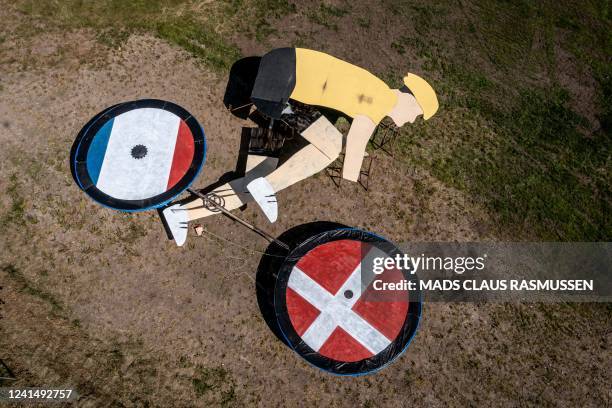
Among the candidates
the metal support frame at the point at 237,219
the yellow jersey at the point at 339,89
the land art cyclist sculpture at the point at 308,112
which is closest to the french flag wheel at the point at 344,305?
the metal support frame at the point at 237,219

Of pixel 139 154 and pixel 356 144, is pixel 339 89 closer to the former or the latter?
pixel 356 144

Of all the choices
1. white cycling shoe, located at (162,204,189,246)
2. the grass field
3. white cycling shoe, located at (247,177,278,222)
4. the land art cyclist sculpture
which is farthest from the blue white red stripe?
white cycling shoe, located at (247,177,278,222)

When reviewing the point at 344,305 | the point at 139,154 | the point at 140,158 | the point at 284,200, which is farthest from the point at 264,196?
the point at 139,154

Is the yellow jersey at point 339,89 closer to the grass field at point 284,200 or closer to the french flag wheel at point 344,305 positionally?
the grass field at point 284,200

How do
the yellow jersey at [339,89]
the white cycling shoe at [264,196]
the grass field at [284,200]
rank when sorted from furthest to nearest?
the yellow jersey at [339,89] → the white cycling shoe at [264,196] → the grass field at [284,200]

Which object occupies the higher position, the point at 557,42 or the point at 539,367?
the point at 557,42

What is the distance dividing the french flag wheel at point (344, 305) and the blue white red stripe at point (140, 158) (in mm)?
5749

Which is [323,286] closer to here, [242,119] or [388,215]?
[388,215]

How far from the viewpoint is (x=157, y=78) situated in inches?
699

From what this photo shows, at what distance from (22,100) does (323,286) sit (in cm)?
1469

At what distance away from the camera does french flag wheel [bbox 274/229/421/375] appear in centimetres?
1342

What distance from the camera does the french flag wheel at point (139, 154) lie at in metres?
14.8

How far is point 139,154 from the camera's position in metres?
15.3

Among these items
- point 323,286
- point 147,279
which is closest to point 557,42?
point 323,286
